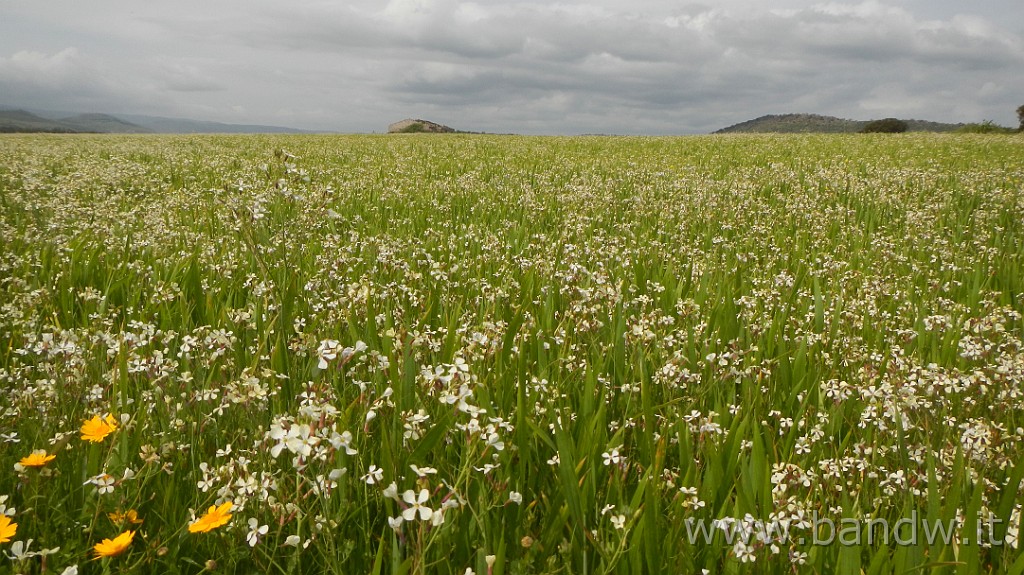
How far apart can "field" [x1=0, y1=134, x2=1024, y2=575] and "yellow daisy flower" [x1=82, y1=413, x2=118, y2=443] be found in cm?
2

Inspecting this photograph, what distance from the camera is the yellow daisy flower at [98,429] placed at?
2.50 meters

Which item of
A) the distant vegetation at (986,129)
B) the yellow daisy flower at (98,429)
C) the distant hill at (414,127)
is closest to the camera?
the yellow daisy flower at (98,429)

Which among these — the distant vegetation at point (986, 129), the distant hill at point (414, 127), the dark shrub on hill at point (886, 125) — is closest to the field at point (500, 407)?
the distant vegetation at point (986, 129)

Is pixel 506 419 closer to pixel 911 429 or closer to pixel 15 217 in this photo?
pixel 911 429

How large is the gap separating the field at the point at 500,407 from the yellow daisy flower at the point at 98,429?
0.02 meters

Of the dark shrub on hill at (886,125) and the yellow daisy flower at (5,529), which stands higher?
the dark shrub on hill at (886,125)

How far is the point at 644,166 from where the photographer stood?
1709 cm

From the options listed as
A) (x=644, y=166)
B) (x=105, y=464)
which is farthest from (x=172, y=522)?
(x=644, y=166)

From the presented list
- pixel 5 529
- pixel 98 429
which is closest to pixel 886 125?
pixel 98 429

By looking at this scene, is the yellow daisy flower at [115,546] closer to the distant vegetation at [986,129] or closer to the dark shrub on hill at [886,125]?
the distant vegetation at [986,129]

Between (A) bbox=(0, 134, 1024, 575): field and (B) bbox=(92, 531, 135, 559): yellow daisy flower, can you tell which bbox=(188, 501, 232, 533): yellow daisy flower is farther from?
(B) bbox=(92, 531, 135, 559): yellow daisy flower

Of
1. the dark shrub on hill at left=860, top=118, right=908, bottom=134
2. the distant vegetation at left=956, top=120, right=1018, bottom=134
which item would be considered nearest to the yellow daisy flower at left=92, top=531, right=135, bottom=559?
the distant vegetation at left=956, top=120, right=1018, bottom=134

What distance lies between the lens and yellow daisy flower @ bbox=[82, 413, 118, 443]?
2.50 meters

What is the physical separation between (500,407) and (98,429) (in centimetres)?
172
